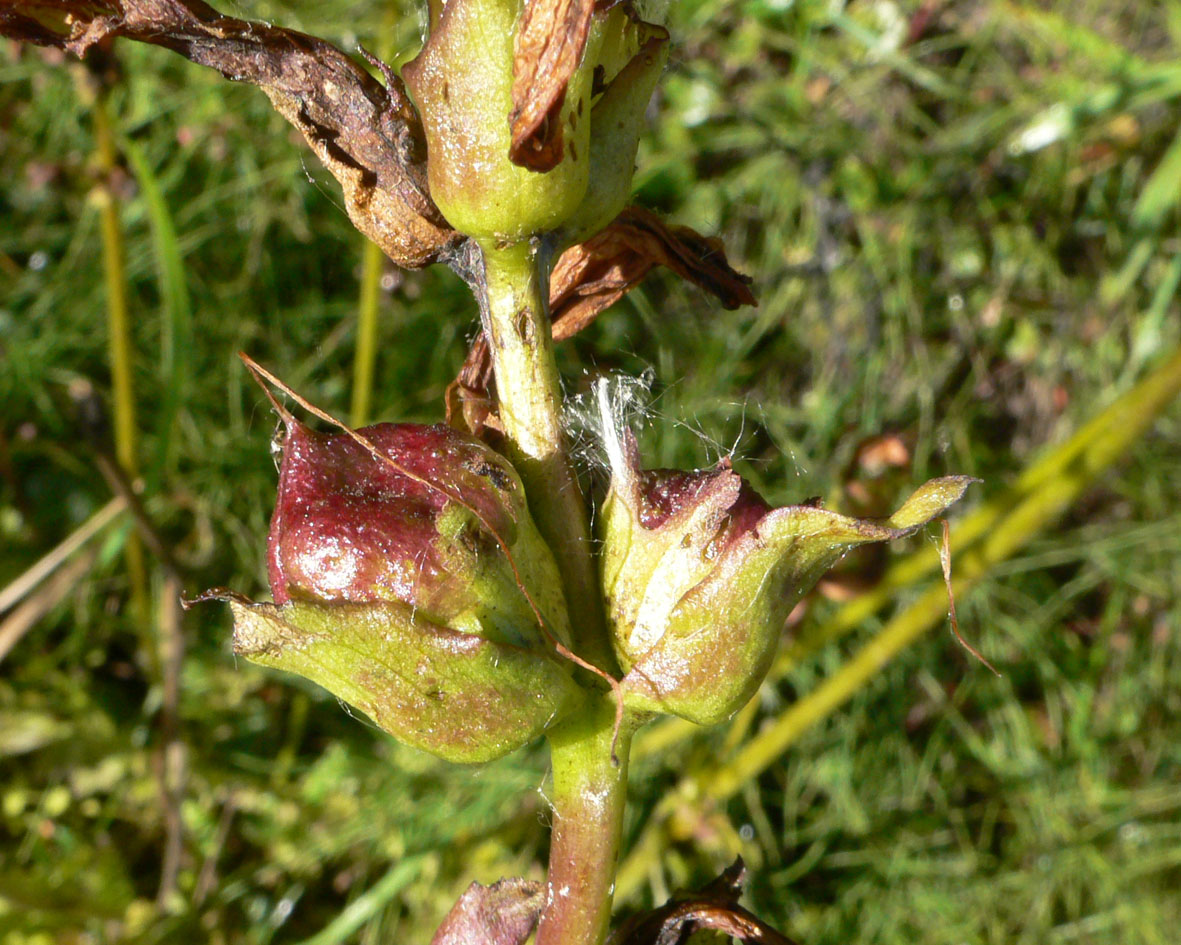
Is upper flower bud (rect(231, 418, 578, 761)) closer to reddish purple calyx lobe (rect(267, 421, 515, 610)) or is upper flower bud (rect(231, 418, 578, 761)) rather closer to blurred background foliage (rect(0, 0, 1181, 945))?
reddish purple calyx lobe (rect(267, 421, 515, 610))

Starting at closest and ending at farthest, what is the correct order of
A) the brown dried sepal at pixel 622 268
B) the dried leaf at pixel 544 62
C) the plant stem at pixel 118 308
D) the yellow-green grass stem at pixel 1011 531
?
1. the dried leaf at pixel 544 62
2. the brown dried sepal at pixel 622 268
3. the yellow-green grass stem at pixel 1011 531
4. the plant stem at pixel 118 308

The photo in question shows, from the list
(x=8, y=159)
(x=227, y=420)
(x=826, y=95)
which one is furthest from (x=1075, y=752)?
(x=8, y=159)

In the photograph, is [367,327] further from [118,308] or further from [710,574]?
[710,574]

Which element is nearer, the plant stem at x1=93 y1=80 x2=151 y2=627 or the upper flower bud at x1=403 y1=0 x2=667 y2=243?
the upper flower bud at x1=403 y1=0 x2=667 y2=243

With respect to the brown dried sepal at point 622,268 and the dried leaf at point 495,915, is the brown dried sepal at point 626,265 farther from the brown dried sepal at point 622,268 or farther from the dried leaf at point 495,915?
the dried leaf at point 495,915

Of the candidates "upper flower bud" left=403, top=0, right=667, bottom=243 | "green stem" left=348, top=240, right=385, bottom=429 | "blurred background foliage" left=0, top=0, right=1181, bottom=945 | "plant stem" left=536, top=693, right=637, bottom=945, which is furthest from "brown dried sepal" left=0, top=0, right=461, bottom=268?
"blurred background foliage" left=0, top=0, right=1181, bottom=945

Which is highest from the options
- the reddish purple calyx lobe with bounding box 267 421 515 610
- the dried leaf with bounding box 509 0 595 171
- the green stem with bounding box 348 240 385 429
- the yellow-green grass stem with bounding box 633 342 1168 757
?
the green stem with bounding box 348 240 385 429

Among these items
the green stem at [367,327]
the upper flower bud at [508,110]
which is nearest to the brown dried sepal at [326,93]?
the upper flower bud at [508,110]

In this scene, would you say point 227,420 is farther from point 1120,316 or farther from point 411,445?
point 1120,316
